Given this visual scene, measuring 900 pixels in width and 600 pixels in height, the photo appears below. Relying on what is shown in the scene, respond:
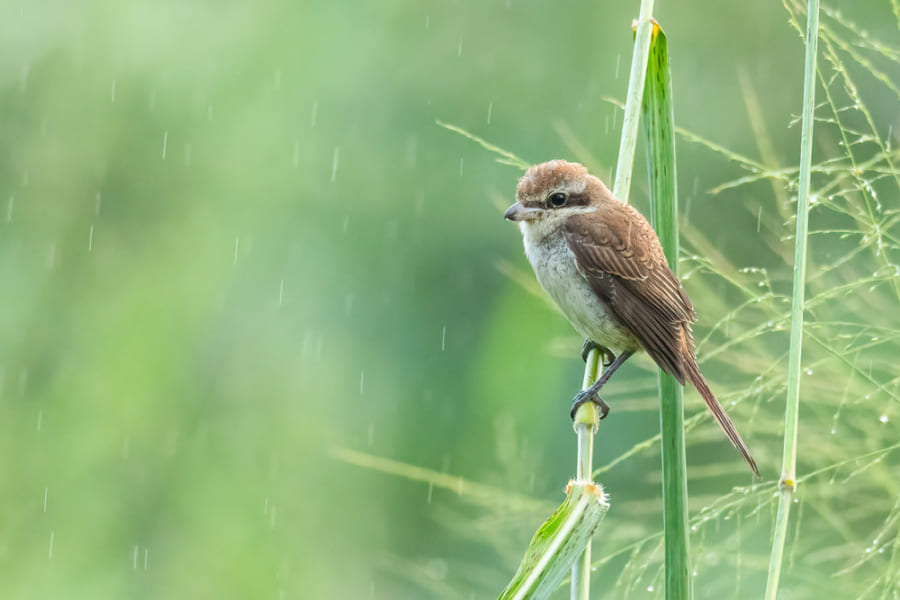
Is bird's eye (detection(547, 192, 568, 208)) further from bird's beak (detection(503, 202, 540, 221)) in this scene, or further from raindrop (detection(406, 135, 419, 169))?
raindrop (detection(406, 135, 419, 169))

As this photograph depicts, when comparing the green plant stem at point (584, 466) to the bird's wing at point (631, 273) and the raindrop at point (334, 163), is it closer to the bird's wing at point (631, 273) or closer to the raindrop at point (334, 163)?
the bird's wing at point (631, 273)

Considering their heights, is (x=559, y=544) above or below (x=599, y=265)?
below

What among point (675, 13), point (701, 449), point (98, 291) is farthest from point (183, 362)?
point (675, 13)

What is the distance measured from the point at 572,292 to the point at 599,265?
84 mm

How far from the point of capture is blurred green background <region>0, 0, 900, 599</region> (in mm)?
3863

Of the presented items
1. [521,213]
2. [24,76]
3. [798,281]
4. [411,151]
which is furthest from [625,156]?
[24,76]

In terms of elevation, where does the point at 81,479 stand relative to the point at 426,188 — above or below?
below

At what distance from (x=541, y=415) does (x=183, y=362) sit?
144cm

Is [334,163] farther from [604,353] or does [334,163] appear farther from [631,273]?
[631,273]

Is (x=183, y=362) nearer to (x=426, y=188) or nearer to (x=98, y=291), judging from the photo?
(x=98, y=291)

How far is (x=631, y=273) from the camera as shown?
2.20 metres

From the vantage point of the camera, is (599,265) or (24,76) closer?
(599,265)

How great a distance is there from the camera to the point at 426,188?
4.97 meters

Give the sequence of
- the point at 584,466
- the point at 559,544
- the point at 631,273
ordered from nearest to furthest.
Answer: the point at 559,544 → the point at 584,466 → the point at 631,273
